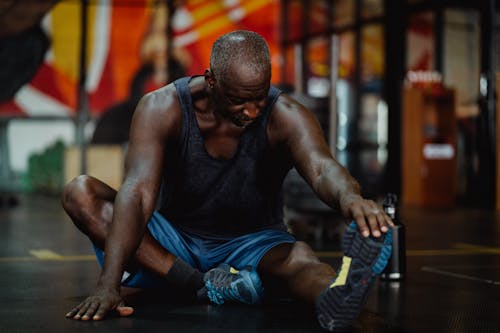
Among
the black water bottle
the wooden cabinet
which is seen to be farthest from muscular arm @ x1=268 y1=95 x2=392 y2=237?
the wooden cabinet

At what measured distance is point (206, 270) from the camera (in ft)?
12.1

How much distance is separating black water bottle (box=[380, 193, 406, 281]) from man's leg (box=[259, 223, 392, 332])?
4.09 ft

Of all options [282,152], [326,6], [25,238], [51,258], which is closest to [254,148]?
[282,152]

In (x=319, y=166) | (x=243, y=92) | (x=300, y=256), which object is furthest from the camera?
(x=300, y=256)

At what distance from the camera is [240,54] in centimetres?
307

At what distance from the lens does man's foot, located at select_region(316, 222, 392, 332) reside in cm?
264

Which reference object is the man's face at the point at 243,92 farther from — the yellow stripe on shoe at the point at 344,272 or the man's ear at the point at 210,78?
the yellow stripe on shoe at the point at 344,272

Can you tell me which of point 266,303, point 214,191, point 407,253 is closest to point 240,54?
point 214,191

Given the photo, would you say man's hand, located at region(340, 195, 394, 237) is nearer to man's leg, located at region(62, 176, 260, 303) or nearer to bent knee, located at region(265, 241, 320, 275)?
bent knee, located at region(265, 241, 320, 275)

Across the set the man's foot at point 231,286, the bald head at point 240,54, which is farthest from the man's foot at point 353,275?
the bald head at point 240,54

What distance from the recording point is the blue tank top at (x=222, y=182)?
11.5 ft

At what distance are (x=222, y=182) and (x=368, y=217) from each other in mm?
1024

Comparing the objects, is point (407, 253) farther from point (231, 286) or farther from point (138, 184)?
point (138, 184)

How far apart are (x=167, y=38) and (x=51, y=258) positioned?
11541 millimetres
